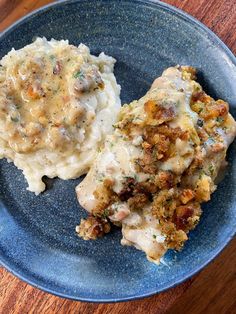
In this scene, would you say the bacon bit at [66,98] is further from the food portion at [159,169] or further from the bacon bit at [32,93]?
the food portion at [159,169]

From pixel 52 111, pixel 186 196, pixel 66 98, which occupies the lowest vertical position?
pixel 52 111

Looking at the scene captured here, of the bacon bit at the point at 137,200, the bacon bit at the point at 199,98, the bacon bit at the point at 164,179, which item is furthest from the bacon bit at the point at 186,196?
the bacon bit at the point at 199,98

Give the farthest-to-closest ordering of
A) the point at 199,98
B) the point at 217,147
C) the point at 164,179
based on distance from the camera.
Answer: the point at 199,98 < the point at 217,147 < the point at 164,179

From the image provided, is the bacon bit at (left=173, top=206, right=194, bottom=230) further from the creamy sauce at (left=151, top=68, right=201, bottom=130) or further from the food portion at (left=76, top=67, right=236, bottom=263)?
the creamy sauce at (left=151, top=68, right=201, bottom=130)

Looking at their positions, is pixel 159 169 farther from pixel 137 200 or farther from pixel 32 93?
pixel 32 93

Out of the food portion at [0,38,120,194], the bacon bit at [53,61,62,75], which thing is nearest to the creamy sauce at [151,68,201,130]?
the food portion at [0,38,120,194]

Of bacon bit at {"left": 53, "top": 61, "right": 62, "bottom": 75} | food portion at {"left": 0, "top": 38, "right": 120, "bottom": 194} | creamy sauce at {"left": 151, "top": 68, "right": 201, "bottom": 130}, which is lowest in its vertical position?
food portion at {"left": 0, "top": 38, "right": 120, "bottom": 194}

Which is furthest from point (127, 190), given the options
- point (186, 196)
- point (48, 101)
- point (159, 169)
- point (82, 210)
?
point (48, 101)
